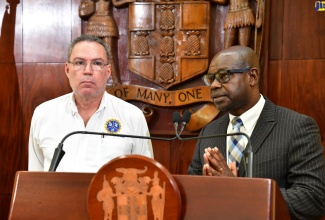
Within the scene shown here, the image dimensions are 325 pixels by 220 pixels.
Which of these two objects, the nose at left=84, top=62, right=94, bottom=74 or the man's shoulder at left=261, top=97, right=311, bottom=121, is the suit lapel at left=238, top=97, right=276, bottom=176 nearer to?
the man's shoulder at left=261, top=97, right=311, bottom=121

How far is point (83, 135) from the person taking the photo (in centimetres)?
257

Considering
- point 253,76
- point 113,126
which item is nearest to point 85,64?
point 113,126

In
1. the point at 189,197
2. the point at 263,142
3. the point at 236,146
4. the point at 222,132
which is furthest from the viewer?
the point at 222,132

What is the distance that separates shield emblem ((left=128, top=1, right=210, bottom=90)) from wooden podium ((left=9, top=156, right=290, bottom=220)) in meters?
2.06

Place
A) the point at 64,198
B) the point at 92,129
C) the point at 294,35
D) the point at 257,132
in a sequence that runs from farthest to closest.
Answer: the point at 294,35 → the point at 92,129 → the point at 257,132 → the point at 64,198

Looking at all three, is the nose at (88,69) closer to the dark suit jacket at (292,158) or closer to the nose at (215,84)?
the nose at (215,84)

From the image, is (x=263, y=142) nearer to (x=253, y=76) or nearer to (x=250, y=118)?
(x=250, y=118)

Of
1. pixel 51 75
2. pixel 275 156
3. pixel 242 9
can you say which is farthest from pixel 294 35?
pixel 51 75

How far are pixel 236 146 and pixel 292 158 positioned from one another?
0.28 metres

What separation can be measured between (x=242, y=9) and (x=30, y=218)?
2289 mm

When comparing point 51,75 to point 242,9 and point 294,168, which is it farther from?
point 294,168

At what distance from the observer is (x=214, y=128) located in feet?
7.86

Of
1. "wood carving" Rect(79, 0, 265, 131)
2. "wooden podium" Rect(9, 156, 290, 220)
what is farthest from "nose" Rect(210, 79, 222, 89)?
"wood carving" Rect(79, 0, 265, 131)

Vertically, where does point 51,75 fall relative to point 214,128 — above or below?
above
